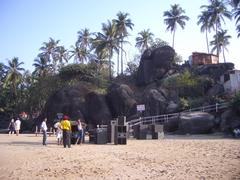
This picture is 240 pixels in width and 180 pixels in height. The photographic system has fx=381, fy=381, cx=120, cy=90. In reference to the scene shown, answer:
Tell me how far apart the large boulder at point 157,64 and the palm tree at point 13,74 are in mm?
30065

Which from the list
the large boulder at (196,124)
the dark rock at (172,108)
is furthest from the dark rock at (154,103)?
the large boulder at (196,124)

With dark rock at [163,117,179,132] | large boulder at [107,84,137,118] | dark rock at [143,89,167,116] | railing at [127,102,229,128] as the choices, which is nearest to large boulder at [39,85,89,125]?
large boulder at [107,84,137,118]

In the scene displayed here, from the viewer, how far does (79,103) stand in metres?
50.9

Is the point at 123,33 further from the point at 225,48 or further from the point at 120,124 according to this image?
the point at 120,124

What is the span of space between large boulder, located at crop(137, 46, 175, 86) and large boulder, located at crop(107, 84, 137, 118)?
25.9ft

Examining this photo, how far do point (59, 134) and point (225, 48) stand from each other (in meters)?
58.2

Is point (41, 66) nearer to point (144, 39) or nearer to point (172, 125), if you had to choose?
point (144, 39)

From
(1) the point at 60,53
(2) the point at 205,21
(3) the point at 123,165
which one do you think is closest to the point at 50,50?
(1) the point at 60,53

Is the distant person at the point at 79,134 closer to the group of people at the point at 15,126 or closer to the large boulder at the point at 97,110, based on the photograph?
the group of people at the point at 15,126

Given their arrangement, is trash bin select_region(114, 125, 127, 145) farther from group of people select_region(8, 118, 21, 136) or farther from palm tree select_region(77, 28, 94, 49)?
palm tree select_region(77, 28, 94, 49)

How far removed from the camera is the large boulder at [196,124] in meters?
32.1

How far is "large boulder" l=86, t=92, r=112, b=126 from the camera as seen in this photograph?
49312 millimetres

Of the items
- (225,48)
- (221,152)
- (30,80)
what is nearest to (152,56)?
(225,48)

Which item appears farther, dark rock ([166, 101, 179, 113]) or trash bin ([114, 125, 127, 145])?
dark rock ([166, 101, 179, 113])
